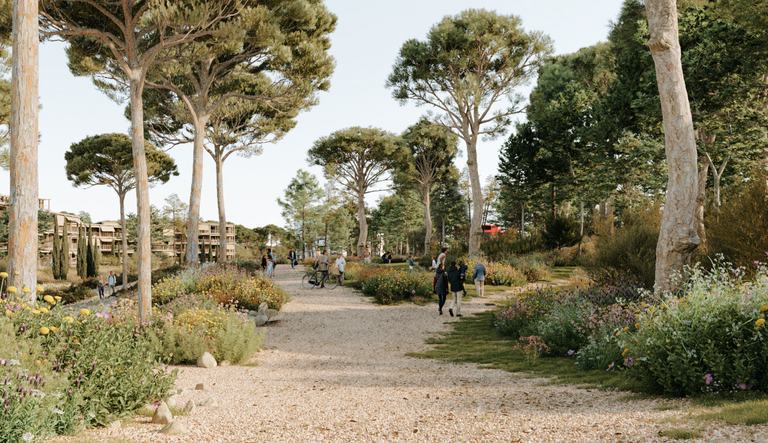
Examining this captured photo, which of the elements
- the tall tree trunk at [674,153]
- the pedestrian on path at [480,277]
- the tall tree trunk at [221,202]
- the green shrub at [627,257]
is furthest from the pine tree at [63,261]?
the tall tree trunk at [674,153]

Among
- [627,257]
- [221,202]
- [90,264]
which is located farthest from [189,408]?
[90,264]

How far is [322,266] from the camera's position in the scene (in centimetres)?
1720

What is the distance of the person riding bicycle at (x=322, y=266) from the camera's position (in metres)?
17.1

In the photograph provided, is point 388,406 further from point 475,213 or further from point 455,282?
point 475,213

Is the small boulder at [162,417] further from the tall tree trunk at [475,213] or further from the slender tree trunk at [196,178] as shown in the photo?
the tall tree trunk at [475,213]

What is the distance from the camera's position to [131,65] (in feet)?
28.4

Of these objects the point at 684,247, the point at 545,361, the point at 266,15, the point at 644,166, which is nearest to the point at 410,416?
the point at 545,361

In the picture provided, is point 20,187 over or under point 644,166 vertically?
under

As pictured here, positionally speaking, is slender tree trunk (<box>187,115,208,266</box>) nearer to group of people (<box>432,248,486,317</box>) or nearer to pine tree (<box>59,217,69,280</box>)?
group of people (<box>432,248,486,317</box>)

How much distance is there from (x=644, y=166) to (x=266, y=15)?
2040 cm

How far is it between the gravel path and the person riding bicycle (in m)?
8.40

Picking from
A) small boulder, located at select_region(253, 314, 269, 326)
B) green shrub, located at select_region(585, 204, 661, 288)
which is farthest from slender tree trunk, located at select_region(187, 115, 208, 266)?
green shrub, located at select_region(585, 204, 661, 288)

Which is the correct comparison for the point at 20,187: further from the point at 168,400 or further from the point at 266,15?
the point at 266,15

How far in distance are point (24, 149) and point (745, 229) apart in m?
11.4
